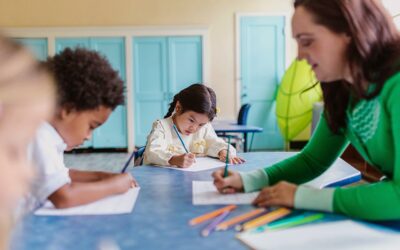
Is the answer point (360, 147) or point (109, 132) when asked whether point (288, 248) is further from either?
point (109, 132)

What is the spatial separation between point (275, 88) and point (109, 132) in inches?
98.7

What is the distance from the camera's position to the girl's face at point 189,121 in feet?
6.09

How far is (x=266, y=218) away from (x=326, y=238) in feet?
0.45

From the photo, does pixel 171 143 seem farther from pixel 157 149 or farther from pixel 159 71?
pixel 159 71

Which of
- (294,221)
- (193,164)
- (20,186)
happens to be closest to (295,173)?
(294,221)

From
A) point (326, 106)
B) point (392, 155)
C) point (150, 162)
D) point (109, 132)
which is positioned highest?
point (326, 106)

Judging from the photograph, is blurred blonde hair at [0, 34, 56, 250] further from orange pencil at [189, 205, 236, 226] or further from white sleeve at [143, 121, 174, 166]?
white sleeve at [143, 121, 174, 166]

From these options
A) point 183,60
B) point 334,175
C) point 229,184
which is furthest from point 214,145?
point 183,60

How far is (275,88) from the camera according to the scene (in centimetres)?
597

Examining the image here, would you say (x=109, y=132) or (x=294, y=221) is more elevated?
(x=294, y=221)

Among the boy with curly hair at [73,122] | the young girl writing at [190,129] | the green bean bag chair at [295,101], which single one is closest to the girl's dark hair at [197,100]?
the young girl writing at [190,129]

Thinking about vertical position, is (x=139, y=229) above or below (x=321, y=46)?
below

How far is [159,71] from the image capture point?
591 centimetres

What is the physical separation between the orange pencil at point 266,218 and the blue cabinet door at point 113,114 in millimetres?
5128
